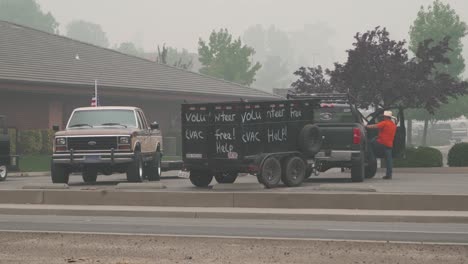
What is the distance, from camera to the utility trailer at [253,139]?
674 inches

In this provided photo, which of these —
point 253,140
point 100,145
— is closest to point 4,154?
point 100,145

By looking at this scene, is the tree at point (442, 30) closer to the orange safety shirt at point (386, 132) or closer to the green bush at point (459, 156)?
the green bush at point (459, 156)

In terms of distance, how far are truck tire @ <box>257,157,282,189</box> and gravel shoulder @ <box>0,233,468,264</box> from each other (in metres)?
5.98

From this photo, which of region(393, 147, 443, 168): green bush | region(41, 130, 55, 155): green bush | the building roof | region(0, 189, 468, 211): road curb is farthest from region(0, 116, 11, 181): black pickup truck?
region(41, 130, 55, 155): green bush

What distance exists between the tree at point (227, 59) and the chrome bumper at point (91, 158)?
60.8 m

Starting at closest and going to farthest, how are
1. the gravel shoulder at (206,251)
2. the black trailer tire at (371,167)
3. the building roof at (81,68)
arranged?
the gravel shoulder at (206,251), the black trailer tire at (371,167), the building roof at (81,68)

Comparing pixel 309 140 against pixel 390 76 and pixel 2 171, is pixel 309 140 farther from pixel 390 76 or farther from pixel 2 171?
pixel 390 76

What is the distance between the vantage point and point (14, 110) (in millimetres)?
38562

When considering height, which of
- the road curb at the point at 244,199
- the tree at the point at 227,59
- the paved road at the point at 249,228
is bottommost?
the paved road at the point at 249,228

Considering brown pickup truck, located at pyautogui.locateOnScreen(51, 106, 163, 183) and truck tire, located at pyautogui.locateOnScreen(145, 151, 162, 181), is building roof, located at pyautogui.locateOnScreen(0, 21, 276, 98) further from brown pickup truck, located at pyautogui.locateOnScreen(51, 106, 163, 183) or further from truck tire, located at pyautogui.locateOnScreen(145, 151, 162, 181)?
brown pickup truck, located at pyautogui.locateOnScreen(51, 106, 163, 183)

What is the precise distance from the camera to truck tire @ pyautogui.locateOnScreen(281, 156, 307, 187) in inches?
698

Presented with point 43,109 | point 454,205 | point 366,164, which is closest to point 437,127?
point 43,109

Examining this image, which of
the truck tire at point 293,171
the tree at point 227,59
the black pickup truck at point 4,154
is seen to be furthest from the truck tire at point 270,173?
the tree at point 227,59

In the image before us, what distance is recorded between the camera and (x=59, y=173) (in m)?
19.4
